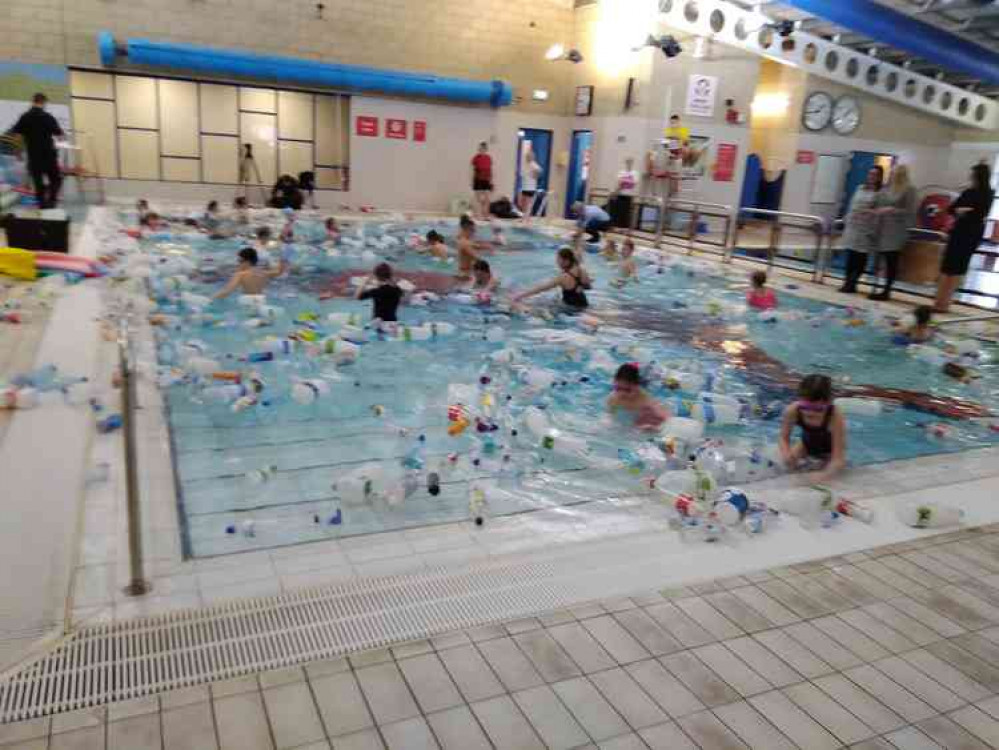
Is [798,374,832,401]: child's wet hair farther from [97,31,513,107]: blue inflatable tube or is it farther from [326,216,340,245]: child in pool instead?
[97,31,513,107]: blue inflatable tube

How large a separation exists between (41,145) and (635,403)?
10.7 metres

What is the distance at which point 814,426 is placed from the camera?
203 inches

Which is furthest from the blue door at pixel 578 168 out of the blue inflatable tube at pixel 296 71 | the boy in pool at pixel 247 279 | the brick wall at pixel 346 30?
the boy in pool at pixel 247 279

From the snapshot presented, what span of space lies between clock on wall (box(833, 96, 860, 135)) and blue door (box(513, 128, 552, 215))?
26.3 ft

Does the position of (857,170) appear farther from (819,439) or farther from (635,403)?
(819,439)

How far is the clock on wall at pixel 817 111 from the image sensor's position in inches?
850

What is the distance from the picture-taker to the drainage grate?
2557 mm

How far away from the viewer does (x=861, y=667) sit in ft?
9.75

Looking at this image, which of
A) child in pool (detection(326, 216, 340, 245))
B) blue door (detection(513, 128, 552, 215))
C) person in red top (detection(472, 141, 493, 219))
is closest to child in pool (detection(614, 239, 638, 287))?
child in pool (detection(326, 216, 340, 245))

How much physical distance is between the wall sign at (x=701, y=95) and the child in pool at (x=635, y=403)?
15.5 metres

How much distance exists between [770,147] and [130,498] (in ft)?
75.2

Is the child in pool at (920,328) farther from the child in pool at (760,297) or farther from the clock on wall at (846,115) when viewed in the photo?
the clock on wall at (846,115)

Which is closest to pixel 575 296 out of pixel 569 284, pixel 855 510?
pixel 569 284

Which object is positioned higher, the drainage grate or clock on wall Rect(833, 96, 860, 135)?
clock on wall Rect(833, 96, 860, 135)
